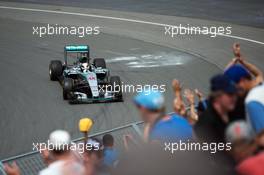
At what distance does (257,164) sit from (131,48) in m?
15.5

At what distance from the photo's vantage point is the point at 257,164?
13.1 feet

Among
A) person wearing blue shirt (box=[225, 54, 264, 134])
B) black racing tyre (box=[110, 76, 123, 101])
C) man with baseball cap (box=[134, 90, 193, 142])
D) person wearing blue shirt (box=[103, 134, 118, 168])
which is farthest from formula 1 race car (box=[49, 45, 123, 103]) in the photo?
man with baseball cap (box=[134, 90, 193, 142])

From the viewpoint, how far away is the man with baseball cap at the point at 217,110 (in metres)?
4.64

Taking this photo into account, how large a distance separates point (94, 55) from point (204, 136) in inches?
540

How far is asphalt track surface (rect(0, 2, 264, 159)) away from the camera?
12266 millimetres

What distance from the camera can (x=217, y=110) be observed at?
4.78 m

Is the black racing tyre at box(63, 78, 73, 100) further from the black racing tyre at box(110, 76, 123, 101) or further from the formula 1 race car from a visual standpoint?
the black racing tyre at box(110, 76, 123, 101)

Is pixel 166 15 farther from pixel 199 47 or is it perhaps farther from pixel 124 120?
pixel 124 120

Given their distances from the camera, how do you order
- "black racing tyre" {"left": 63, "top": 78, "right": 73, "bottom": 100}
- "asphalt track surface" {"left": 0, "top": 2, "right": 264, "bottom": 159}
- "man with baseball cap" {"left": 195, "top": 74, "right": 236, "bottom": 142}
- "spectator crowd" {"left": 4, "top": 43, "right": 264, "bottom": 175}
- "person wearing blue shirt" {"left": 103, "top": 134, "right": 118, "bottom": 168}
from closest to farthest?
"spectator crowd" {"left": 4, "top": 43, "right": 264, "bottom": 175} → "man with baseball cap" {"left": 195, "top": 74, "right": 236, "bottom": 142} → "person wearing blue shirt" {"left": 103, "top": 134, "right": 118, "bottom": 168} → "asphalt track surface" {"left": 0, "top": 2, "right": 264, "bottom": 159} → "black racing tyre" {"left": 63, "top": 78, "right": 73, "bottom": 100}

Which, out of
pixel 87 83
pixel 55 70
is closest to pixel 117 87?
pixel 87 83

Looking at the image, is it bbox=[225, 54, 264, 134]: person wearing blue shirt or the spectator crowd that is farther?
bbox=[225, 54, 264, 134]: person wearing blue shirt

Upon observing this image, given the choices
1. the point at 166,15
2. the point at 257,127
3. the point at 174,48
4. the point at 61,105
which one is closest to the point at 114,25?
the point at 166,15

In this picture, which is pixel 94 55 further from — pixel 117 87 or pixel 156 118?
pixel 156 118

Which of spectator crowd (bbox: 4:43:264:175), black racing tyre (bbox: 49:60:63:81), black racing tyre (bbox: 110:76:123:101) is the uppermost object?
spectator crowd (bbox: 4:43:264:175)
